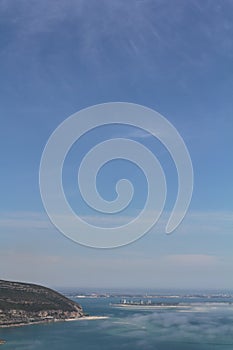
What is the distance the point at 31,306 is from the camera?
36094 millimetres

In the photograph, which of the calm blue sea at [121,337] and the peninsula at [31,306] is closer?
the calm blue sea at [121,337]

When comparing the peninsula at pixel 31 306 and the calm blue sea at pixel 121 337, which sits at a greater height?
the peninsula at pixel 31 306

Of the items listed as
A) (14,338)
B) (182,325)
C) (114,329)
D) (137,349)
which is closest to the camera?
(137,349)

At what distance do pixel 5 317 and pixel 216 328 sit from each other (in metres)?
13.7

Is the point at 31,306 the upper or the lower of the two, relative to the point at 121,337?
upper

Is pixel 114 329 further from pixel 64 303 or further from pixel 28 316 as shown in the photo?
pixel 64 303

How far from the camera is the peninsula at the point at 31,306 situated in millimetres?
32375

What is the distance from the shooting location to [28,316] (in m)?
33.6

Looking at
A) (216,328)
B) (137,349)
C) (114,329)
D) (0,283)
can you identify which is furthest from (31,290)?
(137,349)

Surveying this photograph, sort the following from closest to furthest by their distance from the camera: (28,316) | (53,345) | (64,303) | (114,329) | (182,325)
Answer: (53,345)
(114,329)
(182,325)
(28,316)
(64,303)

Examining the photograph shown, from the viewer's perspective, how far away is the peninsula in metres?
32.4

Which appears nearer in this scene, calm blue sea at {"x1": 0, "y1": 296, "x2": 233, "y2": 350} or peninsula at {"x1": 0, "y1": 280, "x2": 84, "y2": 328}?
calm blue sea at {"x1": 0, "y1": 296, "x2": 233, "y2": 350}

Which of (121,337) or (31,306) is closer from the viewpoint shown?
(121,337)

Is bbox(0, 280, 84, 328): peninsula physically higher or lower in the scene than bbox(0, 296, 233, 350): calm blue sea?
higher
